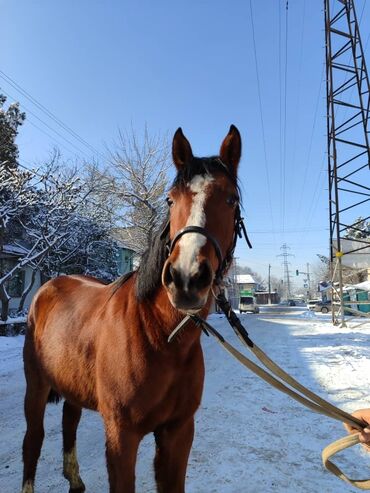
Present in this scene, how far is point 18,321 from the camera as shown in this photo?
13.1m

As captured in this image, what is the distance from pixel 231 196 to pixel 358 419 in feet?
3.94

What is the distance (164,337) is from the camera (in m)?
2.01

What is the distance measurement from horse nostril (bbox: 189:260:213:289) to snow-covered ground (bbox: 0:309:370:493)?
2.42 metres

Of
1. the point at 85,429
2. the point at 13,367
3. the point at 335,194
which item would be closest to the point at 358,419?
the point at 85,429

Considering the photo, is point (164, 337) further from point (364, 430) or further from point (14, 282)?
point (14, 282)

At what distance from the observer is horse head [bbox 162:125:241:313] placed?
1.51m

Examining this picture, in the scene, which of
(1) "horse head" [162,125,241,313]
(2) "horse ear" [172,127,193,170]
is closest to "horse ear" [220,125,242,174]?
(1) "horse head" [162,125,241,313]

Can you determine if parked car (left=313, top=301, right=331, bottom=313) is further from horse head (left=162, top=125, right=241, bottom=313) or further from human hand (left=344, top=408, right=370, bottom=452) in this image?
horse head (left=162, top=125, right=241, bottom=313)

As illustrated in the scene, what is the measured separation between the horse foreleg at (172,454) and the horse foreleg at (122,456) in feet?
0.81

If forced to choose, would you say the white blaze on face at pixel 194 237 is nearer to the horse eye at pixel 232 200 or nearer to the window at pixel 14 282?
the horse eye at pixel 232 200

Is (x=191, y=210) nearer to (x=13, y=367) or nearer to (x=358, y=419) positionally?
(x=358, y=419)

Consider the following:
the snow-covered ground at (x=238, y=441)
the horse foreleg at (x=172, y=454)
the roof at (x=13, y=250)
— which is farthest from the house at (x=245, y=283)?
the horse foreleg at (x=172, y=454)

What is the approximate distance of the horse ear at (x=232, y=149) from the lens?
208cm

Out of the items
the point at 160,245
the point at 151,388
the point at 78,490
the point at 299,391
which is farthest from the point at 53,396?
the point at 299,391
